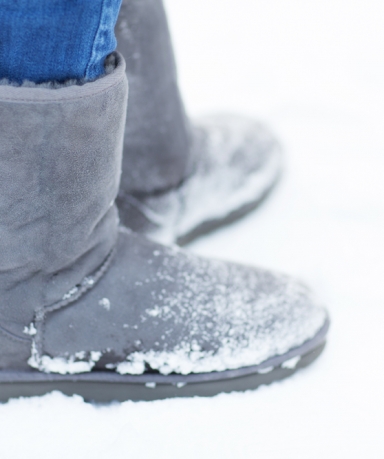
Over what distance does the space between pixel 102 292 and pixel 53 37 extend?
34 cm

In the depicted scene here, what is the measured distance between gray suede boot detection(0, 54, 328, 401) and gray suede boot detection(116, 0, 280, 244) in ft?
0.85

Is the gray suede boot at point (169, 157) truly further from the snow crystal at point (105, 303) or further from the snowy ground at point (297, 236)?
the snow crystal at point (105, 303)

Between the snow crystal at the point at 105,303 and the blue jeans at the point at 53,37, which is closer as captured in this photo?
the blue jeans at the point at 53,37

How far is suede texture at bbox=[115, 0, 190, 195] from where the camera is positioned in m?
0.93

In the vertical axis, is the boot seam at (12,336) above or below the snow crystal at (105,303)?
below

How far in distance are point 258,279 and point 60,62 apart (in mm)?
475

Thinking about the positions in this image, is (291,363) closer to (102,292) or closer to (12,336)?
(102,292)

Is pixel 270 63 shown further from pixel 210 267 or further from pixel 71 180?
pixel 71 180

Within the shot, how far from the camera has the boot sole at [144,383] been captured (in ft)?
2.43

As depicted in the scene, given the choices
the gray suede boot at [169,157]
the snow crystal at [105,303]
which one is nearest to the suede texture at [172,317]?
the snow crystal at [105,303]

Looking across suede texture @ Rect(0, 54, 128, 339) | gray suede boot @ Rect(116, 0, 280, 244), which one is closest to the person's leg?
suede texture @ Rect(0, 54, 128, 339)

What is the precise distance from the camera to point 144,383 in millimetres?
760

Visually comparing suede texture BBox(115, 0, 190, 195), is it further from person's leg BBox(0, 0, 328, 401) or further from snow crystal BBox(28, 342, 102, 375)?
snow crystal BBox(28, 342, 102, 375)

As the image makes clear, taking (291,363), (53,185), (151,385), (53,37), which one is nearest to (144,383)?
(151,385)
